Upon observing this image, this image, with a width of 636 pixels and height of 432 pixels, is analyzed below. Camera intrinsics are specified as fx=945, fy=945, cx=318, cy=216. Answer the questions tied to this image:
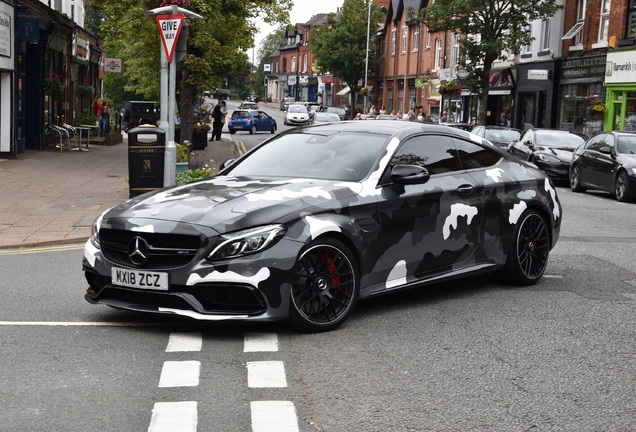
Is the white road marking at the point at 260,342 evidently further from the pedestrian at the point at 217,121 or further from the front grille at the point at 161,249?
A: the pedestrian at the point at 217,121

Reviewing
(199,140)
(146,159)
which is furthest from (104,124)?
(146,159)

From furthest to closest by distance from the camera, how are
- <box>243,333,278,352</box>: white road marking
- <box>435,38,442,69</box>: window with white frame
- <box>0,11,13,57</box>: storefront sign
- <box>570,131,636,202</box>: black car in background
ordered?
<box>435,38,442,69</box>: window with white frame → <box>0,11,13,57</box>: storefront sign → <box>570,131,636,202</box>: black car in background → <box>243,333,278,352</box>: white road marking

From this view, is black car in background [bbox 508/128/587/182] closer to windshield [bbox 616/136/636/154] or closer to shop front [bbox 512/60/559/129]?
windshield [bbox 616/136/636/154]

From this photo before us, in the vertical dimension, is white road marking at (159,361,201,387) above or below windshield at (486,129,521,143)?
below

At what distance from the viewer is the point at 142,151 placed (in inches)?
584

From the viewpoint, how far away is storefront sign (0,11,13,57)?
23828mm

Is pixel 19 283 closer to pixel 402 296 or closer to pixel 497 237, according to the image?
pixel 402 296

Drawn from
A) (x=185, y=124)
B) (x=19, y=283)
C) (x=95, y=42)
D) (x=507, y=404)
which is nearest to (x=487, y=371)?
(x=507, y=404)

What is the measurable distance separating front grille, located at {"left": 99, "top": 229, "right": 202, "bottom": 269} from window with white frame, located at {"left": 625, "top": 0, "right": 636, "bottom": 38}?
29.7 m

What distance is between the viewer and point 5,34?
24203 millimetres

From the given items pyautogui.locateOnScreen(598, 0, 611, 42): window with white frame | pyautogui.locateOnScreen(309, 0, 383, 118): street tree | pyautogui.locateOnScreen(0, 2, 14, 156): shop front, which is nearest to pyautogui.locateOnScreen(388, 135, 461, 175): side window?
pyautogui.locateOnScreen(0, 2, 14, 156): shop front

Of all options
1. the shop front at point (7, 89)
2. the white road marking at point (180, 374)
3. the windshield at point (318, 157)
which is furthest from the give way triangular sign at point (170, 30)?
the shop front at point (7, 89)

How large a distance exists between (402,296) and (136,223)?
2.69 meters

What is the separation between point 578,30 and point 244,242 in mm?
34069
